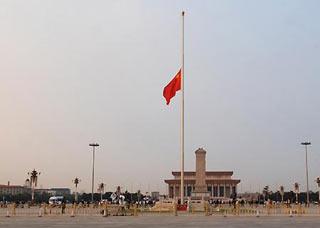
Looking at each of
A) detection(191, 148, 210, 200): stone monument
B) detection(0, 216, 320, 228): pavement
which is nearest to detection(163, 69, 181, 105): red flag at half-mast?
detection(0, 216, 320, 228): pavement

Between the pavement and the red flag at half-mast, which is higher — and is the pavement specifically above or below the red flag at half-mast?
below

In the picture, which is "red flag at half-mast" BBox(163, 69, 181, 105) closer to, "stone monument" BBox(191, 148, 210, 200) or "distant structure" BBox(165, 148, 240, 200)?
"stone monument" BBox(191, 148, 210, 200)

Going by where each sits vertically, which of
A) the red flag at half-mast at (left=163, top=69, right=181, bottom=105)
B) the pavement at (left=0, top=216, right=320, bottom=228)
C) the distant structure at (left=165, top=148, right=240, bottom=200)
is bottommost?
the pavement at (left=0, top=216, right=320, bottom=228)

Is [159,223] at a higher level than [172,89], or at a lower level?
lower

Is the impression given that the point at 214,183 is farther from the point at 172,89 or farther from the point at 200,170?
the point at 172,89

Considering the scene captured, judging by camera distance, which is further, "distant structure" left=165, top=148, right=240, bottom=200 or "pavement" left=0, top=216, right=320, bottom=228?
"distant structure" left=165, top=148, right=240, bottom=200

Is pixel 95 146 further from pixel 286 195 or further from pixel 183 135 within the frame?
pixel 286 195

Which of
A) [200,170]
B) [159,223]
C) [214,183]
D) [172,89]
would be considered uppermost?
[172,89]

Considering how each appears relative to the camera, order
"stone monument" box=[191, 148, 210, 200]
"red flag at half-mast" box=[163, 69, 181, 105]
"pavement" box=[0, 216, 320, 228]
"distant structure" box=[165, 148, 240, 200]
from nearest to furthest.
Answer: "pavement" box=[0, 216, 320, 228]
"red flag at half-mast" box=[163, 69, 181, 105]
"stone monument" box=[191, 148, 210, 200]
"distant structure" box=[165, 148, 240, 200]

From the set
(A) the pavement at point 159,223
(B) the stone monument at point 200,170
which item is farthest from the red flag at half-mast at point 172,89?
(B) the stone monument at point 200,170

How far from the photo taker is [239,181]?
546 ft

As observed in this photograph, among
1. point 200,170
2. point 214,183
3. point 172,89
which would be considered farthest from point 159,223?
point 214,183

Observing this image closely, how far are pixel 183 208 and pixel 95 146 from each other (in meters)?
39.3

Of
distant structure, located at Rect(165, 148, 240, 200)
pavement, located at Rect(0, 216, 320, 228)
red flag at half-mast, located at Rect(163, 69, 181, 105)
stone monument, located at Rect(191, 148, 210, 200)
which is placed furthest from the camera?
distant structure, located at Rect(165, 148, 240, 200)
